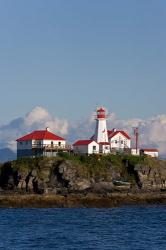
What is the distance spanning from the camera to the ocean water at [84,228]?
45688 mm

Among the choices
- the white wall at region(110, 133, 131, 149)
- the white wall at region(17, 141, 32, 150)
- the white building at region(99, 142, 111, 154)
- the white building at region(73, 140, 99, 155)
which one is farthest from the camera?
the white wall at region(110, 133, 131, 149)

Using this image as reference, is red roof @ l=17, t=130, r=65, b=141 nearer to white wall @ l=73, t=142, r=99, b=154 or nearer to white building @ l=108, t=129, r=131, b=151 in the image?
white wall @ l=73, t=142, r=99, b=154

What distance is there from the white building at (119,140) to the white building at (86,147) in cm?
378

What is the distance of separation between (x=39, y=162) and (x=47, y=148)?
9.01 metres

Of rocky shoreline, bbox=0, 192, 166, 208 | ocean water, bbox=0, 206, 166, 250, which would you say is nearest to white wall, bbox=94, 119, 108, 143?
rocky shoreline, bbox=0, 192, 166, 208

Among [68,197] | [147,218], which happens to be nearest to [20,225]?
[147,218]

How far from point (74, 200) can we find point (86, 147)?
69.3 ft

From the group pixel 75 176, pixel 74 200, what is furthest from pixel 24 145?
pixel 74 200

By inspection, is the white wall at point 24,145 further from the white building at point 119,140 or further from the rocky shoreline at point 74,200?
the rocky shoreline at point 74,200

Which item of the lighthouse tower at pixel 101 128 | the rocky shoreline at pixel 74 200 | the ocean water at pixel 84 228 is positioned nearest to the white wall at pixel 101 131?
the lighthouse tower at pixel 101 128

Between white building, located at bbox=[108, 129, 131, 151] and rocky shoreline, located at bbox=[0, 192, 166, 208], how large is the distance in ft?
72.0

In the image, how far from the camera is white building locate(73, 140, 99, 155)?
96375 mm

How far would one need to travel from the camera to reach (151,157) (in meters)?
95.1

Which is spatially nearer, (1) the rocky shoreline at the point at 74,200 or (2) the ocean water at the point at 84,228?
(2) the ocean water at the point at 84,228
